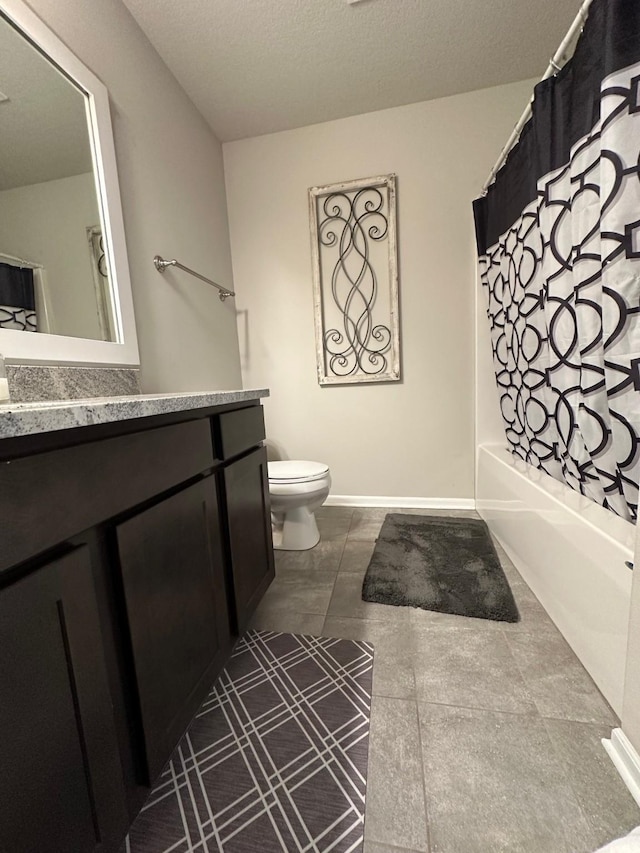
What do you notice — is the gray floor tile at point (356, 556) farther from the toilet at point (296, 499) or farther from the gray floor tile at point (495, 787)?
the gray floor tile at point (495, 787)

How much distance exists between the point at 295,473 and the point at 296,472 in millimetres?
15

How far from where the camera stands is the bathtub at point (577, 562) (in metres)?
0.87

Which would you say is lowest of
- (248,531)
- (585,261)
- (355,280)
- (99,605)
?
(248,531)

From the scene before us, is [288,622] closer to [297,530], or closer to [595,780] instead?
[297,530]

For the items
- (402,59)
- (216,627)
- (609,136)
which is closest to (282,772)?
(216,627)

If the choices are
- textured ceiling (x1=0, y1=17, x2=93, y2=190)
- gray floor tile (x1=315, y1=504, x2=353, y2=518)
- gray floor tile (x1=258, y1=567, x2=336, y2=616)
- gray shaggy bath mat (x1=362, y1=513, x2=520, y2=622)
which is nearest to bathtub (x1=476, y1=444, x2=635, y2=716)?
gray shaggy bath mat (x1=362, y1=513, x2=520, y2=622)

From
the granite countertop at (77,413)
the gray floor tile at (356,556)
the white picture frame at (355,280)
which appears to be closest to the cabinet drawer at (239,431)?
the granite countertop at (77,413)

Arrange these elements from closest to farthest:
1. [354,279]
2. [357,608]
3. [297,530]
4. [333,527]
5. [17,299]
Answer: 1. [17,299]
2. [357,608]
3. [297,530]
4. [333,527]
5. [354,279]

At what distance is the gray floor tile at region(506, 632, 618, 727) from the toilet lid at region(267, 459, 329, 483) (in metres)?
0.95

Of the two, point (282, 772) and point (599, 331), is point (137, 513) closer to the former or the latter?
point (282, 772)

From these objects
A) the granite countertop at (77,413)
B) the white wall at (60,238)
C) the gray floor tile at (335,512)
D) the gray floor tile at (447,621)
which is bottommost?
the gray floor tile at (447,621)

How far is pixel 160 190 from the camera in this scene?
1557 mm

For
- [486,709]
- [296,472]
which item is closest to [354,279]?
[296,472]

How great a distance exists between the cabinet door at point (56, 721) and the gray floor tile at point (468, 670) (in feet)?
2.51
